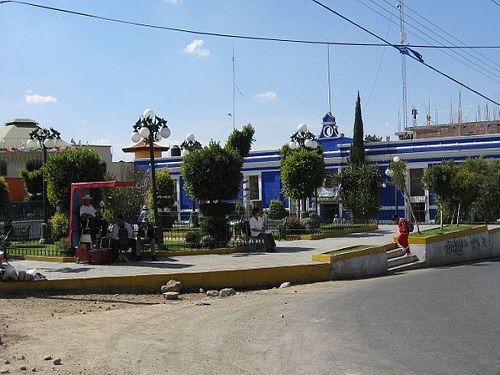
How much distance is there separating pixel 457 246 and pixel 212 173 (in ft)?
30.4

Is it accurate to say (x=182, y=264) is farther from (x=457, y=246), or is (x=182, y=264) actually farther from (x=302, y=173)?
(x=302, y=173)

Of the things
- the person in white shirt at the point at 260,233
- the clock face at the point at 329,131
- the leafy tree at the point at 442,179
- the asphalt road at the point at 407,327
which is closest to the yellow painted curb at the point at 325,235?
the leafy tree at the point at 442,179

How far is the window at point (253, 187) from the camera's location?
4400 cm

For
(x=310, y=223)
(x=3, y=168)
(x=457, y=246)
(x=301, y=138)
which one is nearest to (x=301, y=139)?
(x=301, y=138)

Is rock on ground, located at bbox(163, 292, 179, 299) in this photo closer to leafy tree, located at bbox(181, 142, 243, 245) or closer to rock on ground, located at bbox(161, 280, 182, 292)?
rock on ground, located at bbox(161, 280, 182, 292)

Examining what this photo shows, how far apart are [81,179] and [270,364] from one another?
498 inches

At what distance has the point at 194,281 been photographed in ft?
45.9

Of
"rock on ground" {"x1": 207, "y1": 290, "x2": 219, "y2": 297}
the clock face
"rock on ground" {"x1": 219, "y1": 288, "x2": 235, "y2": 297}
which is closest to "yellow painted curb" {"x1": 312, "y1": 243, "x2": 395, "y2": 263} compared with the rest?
"rock on ground" {"x1": 219, "y1": 288, "x2": 235, "y2": 297}

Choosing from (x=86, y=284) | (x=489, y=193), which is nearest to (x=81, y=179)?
(x=86, y=284)

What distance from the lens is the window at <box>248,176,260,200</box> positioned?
44000 mm

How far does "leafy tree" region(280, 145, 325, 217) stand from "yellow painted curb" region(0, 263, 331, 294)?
11704 mm

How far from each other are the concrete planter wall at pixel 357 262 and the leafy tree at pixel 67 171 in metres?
7.56

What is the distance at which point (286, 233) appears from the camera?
24234 millimetres

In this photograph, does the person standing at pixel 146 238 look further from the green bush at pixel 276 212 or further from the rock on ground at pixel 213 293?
the green bush at pixel 276 212
